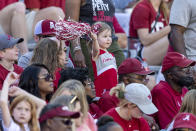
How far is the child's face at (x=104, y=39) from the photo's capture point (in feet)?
23.2

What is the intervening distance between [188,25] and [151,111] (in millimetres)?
2160

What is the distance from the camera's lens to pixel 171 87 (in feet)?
23.5

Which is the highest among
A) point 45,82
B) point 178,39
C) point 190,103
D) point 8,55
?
point 8,55

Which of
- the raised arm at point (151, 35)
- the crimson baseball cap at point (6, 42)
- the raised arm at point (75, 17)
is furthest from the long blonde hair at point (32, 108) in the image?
the raised arm at point (151, 35)

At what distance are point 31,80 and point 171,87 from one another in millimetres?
1984

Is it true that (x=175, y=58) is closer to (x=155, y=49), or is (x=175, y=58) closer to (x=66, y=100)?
(x=155, y=49)

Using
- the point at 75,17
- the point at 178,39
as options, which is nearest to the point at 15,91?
the point at 75,17

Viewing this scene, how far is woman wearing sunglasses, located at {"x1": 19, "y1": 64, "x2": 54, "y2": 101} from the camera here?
5855 mm

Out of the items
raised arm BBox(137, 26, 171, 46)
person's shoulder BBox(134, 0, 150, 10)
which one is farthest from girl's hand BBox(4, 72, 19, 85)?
person's shoulder BBox(134, 0, 150, 10)

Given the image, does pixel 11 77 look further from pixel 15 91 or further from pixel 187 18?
pixel 187 18

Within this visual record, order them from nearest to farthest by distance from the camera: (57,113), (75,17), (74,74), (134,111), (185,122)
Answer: (57,113)
(185,122)
(134,111)
(74,74)
(75,17)

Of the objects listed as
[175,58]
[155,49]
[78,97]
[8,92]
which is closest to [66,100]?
[78,97]

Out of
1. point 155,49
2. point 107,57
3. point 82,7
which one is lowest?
point 155,49

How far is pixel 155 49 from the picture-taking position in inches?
359
